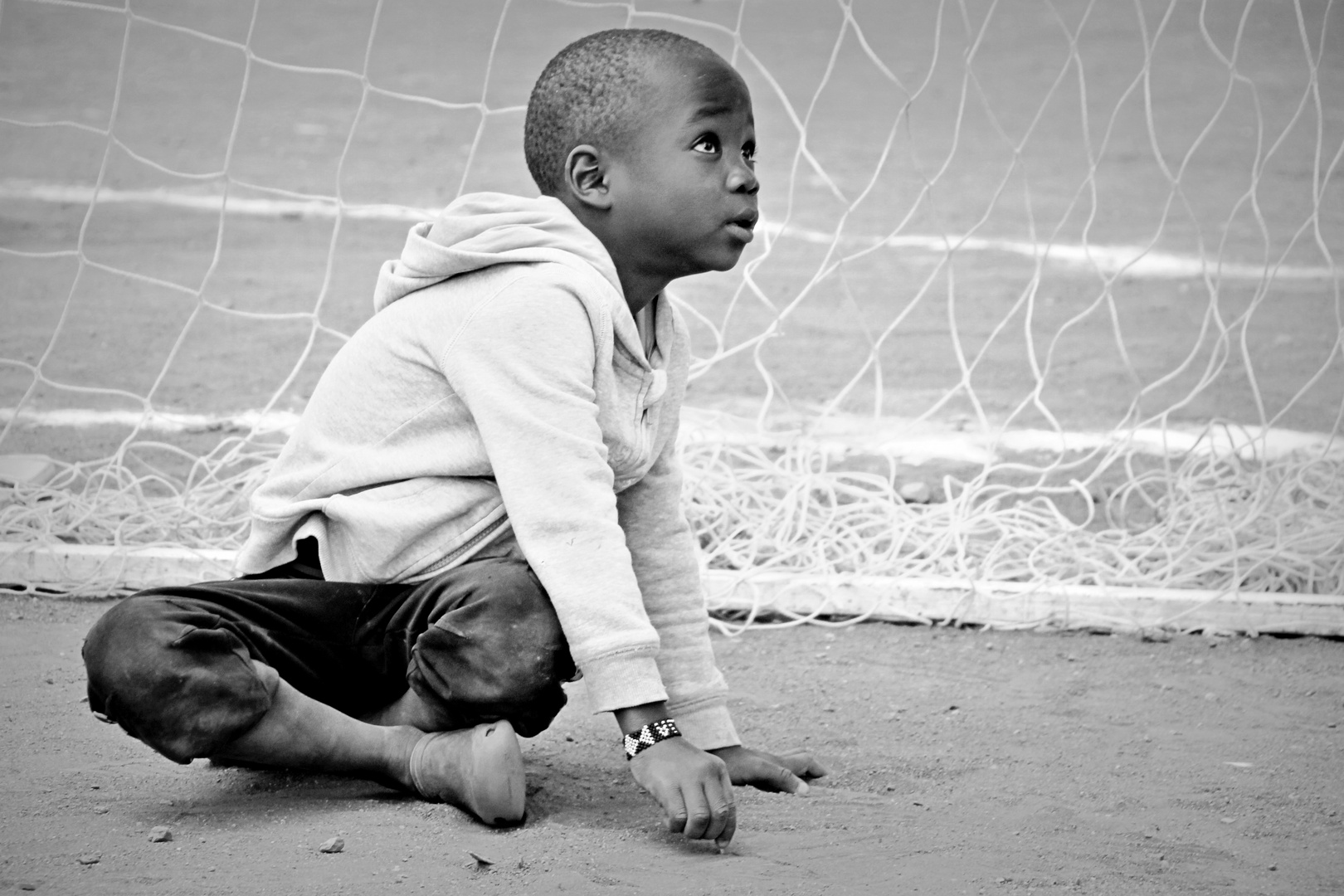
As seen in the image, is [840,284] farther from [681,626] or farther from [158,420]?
[681,626]

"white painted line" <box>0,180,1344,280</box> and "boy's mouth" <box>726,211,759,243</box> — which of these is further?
"white painted line" <box>0,180,1344,280</box>

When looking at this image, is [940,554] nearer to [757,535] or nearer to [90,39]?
[757,535]

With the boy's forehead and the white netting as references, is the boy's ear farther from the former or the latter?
the white netting

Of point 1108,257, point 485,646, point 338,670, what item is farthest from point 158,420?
point 1108,257

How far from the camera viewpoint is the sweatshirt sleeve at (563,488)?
73.8 inches

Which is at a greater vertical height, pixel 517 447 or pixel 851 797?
pixel 517 447

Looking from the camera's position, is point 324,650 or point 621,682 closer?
point 621,682

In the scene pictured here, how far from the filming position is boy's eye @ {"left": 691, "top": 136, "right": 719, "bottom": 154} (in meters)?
2.01

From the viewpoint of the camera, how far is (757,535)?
313 cm

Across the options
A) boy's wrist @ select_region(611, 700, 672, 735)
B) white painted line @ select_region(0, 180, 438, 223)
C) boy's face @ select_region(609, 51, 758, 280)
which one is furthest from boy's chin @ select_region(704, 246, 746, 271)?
white painted line @ select_region(0, 180, 438, 223)

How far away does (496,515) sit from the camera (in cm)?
201

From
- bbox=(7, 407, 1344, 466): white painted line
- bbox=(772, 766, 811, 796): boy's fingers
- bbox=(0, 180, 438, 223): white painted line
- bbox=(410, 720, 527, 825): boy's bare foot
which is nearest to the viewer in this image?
bbox=(410, 720, 527, 825): boy's bare foot

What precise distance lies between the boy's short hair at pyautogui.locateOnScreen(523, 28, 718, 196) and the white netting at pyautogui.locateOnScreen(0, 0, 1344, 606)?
108cm

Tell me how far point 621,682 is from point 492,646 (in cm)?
17
